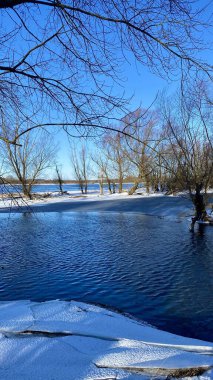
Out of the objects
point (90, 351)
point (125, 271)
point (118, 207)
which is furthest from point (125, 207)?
point (90, 351)

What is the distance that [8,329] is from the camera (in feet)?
10.6

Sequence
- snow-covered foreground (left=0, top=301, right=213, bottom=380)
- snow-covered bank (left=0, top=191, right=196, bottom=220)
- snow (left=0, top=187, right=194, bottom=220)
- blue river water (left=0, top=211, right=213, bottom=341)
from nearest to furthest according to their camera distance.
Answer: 1. snow-covered foreground (left=0, top=301, right=213, bottom=380)
2. blue river water (left=0, top=211, right=213, bottom=341)
3. snow (left=0, top=187, right=194, bottom=220)
4. snow-covered bank (left=0, top=191, right=196, bottom=220)

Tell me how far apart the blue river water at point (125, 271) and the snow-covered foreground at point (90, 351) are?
1287 mm

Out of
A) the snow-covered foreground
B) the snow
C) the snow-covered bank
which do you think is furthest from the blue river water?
the snow-covered bank

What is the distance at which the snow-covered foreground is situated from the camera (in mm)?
2365

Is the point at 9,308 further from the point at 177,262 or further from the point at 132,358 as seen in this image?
the point at 177,262

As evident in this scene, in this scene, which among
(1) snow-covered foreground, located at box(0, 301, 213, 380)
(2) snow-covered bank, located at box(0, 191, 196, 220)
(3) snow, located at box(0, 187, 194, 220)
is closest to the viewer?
(1) snow-covered foreground, located at box(0, 301, 213, 380)

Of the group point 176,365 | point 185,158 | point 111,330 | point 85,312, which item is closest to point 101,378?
point 176,365

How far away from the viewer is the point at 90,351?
9.08 feet

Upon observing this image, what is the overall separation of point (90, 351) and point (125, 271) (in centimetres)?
437

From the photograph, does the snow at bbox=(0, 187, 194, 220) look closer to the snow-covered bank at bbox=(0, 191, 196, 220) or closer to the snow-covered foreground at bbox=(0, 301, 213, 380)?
the snow-covered bank at bbox=(0, 191, 196, 220)

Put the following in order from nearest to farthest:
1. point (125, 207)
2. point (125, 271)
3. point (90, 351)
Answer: point (90, 351) < point (125, 271) < point (125, 207)

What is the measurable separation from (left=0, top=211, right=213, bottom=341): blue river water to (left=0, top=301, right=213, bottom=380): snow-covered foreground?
129cm

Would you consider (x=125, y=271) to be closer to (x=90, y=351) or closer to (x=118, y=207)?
(x=90, y=351)
